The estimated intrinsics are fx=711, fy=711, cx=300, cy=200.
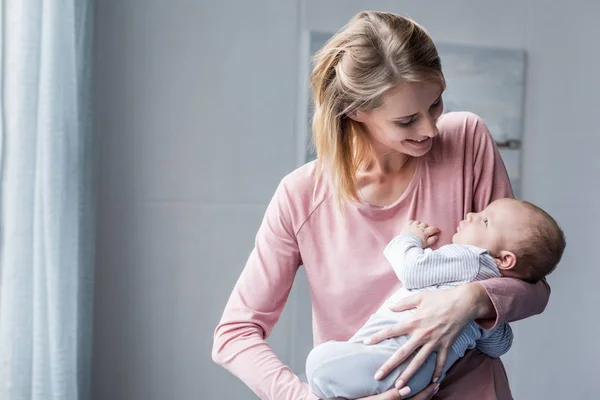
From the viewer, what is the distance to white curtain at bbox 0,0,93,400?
1.63 meters

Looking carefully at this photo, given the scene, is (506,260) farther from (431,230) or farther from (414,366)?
(414,366)

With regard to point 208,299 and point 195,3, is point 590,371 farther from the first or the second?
point 195,3

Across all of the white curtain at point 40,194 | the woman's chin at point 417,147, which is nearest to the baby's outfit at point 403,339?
the woman's chin at point 417,147

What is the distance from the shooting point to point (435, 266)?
1.40 m

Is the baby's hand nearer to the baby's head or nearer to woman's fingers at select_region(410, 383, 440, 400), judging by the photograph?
the baby's head

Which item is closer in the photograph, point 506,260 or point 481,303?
point 481,303

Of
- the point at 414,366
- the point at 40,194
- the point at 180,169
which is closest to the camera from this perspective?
the point at 414,366

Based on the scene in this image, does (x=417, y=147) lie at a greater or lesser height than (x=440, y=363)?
greater

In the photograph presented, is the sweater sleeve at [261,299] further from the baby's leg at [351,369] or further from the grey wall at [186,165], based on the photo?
the grey wall at [186,165]

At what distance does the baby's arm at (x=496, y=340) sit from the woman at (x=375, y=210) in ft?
0.12

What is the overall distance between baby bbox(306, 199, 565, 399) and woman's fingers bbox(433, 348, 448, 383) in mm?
13

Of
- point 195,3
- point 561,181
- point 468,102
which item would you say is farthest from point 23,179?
point 561,181

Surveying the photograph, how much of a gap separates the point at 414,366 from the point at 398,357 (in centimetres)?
3

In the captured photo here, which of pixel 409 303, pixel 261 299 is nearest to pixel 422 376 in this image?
pixel 409 303
